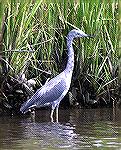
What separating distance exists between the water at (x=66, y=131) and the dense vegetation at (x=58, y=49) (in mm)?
319

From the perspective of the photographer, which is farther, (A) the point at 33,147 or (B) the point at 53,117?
(B) the point at 53,117

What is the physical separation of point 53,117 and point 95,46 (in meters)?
1.26

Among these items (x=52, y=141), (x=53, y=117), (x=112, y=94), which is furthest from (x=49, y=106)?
(x=52, y=141)

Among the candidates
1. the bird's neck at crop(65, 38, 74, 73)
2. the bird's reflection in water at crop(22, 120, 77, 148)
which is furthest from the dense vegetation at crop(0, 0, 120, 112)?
the bird's reflection in water at crop(22, 120, 77, 148)

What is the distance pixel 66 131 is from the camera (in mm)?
7984

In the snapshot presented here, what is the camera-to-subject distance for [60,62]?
967 centimetres

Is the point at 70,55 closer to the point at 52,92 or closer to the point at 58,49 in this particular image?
the point at 58,49

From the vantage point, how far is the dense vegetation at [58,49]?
29.3 ft

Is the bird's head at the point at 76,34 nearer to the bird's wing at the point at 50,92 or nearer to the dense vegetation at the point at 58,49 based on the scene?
the dense vegetation at the point at 58,49

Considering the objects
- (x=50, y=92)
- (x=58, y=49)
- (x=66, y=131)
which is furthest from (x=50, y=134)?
(x=58, y=49)

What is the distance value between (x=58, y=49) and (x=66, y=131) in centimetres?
197

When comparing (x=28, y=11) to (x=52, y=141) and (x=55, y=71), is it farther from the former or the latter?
(x=52, y=141)

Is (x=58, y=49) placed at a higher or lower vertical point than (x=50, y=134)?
higher

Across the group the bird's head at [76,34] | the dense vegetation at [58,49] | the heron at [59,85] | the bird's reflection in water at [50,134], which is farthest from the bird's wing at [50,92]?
the bird's head at [76,34]
